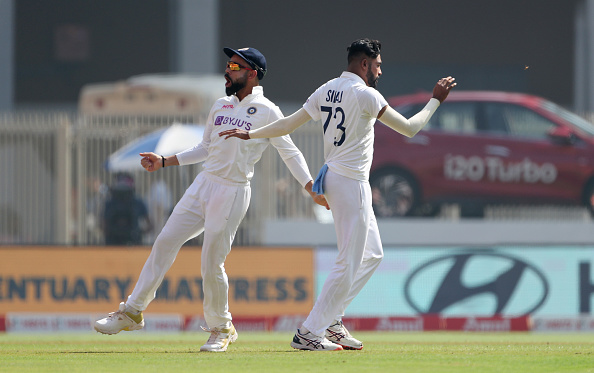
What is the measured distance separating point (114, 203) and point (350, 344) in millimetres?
11089

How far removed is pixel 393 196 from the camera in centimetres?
1802

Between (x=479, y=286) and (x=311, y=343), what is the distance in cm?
734

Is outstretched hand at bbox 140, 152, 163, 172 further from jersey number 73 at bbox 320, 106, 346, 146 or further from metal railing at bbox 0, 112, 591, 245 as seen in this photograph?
metal railing at bbox 0, 112, 591, 245

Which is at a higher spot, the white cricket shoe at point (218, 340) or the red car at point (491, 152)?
the red car at point (491, 152)

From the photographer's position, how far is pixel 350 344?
295 inches

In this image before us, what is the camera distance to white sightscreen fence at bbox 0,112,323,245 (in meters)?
18.5

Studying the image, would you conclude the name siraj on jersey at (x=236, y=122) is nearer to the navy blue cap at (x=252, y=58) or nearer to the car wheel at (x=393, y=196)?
the navy blue cap at (x=252, y=58)

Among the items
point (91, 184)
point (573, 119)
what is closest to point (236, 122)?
point (573, 119)

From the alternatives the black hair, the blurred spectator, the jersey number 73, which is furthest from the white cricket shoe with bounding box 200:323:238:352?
the blurred spectator

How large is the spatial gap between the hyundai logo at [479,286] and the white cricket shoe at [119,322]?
7.12 m

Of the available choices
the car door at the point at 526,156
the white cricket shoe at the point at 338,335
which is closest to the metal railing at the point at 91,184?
the car door at the point at 526,156

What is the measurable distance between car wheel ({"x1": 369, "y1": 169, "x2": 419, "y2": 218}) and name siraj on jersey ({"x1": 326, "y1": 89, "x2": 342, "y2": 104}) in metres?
10.7

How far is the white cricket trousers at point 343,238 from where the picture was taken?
7105mm

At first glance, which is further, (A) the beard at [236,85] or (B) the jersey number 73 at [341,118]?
(A) the beard at [236,85]
